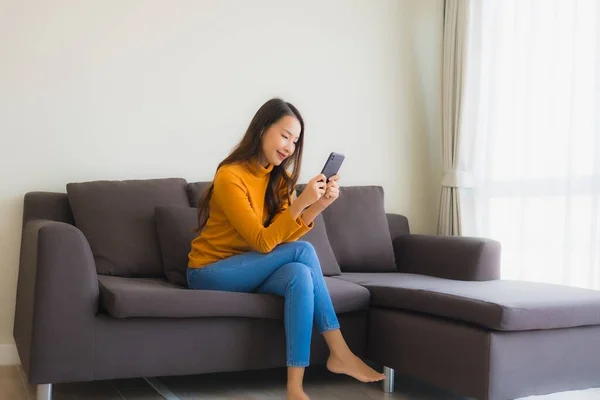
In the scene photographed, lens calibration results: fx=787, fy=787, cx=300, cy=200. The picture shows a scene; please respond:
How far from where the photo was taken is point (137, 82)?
12.5ft

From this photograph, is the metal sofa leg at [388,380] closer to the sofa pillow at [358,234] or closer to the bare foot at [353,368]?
the bare foot at [353,368]

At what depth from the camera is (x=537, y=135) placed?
3.78 m

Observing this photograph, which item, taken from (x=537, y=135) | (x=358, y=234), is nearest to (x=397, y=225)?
(x=358, y=234)

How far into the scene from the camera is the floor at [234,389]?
3.08 metres

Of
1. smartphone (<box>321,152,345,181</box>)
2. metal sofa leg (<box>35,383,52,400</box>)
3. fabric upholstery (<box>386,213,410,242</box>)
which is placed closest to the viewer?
metal sofa leg (<box>35,383,52,400</box>)

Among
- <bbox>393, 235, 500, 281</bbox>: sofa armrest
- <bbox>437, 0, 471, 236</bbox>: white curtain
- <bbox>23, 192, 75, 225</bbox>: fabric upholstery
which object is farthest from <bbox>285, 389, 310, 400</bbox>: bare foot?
<bbox>437, 0, 471, 236</bbox>: white curtain

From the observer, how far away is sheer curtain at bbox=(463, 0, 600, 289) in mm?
3533

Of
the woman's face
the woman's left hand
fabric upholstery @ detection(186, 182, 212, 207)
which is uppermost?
the woman's face

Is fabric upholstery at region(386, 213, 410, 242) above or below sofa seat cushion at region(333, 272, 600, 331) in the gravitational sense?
above

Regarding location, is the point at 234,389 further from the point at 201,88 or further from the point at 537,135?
the point at 537,135

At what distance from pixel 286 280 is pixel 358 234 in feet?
3.52

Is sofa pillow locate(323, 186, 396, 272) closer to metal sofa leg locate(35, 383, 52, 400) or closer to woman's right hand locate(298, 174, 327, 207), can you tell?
woman's right hand locate(298, 174, 327, 207)

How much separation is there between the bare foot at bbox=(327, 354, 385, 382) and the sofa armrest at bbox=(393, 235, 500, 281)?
0.82 m

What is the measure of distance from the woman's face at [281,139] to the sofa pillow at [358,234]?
917 mm
